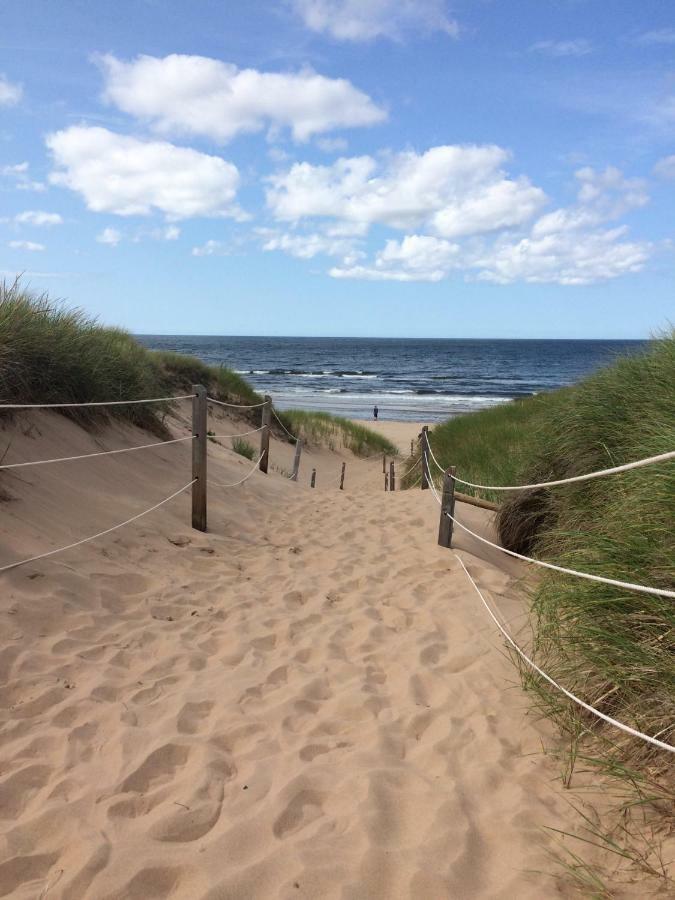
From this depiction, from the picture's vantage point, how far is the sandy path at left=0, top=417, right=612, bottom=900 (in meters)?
2.12

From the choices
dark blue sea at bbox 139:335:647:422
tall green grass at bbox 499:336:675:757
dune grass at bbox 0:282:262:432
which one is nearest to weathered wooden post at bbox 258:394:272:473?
dune grass at bbox 0:282:262:432

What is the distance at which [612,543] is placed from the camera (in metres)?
3.20

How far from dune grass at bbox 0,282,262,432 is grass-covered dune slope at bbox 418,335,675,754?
16.2 ft

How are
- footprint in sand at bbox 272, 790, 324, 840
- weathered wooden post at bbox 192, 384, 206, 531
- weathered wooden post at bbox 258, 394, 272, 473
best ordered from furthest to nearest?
weathered wooden post at bbox 258, 394, 272, 473 < weathered wooden post at bbox 192, 384, 206, 531 < footprint in sand at bbox 272, 790, 324, 840

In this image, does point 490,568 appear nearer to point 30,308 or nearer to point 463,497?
point 463,497

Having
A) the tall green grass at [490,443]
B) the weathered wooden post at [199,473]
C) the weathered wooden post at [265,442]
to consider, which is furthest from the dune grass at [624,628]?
the weathered wooden post at [265,442]

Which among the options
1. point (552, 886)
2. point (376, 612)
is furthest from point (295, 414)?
→ point (552, 886)

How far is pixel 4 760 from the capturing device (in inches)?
102

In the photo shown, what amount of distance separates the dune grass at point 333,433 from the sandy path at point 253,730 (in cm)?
1263

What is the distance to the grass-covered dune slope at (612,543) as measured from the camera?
2660mm

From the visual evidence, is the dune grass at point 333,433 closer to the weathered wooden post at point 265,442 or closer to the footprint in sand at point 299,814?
the weathered wooden post at point 265,442

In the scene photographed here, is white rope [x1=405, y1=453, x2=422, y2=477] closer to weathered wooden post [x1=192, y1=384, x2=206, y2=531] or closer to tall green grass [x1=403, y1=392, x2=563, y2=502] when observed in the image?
tall green grass [x1=403, y1=392, x2=563, y2=502]

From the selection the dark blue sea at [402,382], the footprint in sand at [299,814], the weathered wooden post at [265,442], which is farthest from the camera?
the dark blue sea at [402,382]

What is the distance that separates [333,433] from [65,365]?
12222 mm
